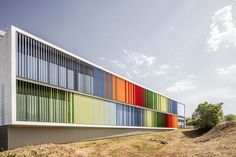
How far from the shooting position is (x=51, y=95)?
893 inches

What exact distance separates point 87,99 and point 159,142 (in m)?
Answer: 12.3

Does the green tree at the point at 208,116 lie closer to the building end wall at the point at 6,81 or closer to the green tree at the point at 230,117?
the green tree at the point at 230,117

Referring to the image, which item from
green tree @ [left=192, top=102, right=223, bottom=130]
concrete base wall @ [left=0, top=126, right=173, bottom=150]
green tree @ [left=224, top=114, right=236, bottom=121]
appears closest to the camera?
concrete base wall @ [left=0, top=126, right=173, bottom=150]

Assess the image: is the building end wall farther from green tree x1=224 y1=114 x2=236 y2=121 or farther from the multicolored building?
green tree x1=224 y1=114 x2=236 y2=121

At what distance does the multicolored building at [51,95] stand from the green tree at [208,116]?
20905mm

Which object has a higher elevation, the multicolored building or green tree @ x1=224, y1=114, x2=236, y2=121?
the multicolored building

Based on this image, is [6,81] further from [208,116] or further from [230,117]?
[230,117]

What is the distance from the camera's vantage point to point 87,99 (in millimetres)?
28344

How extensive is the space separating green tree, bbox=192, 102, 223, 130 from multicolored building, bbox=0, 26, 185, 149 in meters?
20.9

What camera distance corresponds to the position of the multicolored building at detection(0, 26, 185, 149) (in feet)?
62.6

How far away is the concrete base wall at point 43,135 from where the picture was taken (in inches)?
742

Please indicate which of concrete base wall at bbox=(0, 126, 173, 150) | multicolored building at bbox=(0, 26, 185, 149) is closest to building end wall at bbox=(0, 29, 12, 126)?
multicolored building at bbox=(0, 26, 185, 149)

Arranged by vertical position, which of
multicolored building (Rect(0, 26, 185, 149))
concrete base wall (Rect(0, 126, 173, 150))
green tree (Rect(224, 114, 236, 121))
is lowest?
green tree (Rect(224, 114, 236, 121))

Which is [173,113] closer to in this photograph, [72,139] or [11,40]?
[72,139]
